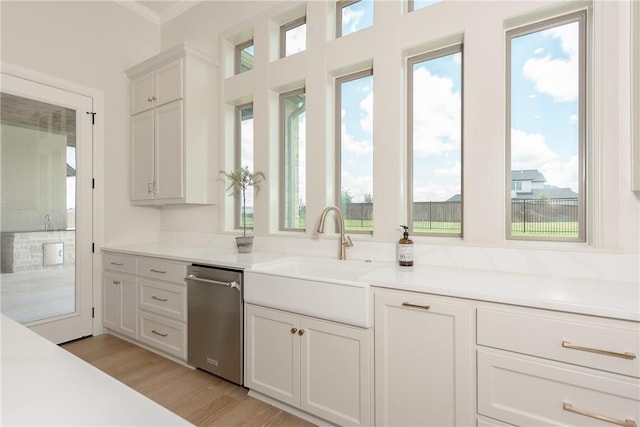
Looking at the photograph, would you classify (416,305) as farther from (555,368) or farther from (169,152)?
(169,152)

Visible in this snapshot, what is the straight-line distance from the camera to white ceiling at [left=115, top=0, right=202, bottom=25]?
11.3 ft

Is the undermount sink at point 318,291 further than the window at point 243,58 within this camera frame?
No

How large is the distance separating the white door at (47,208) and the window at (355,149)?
97.4 inches

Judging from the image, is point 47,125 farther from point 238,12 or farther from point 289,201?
point 289,201

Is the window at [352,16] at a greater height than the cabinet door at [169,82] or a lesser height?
greater

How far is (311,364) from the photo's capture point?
71.5 inches

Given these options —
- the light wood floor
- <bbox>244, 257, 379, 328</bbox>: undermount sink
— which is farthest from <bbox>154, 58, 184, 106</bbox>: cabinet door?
the light wood floor

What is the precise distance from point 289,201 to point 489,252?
65.8 inches

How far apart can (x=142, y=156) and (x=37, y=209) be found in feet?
3.23

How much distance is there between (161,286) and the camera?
2645 millimetres

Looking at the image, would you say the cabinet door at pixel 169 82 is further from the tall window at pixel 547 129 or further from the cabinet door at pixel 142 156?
the tall window at pixel 547 129

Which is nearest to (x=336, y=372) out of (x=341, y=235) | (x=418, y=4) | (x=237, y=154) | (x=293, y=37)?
Answer: (x=341, y=235)

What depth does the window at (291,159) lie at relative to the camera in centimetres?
289

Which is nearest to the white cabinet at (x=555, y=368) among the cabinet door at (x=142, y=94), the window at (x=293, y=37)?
the window at (x=293, y=37)
